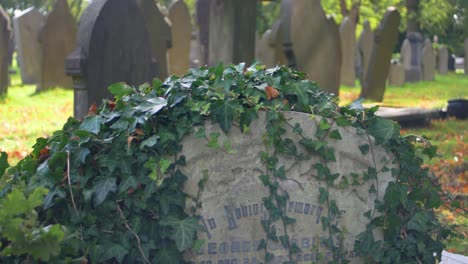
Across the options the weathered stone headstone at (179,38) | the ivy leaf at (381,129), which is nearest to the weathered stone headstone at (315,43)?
the weathered stone headstone at (179,38)

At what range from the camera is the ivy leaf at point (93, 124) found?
3.66 m

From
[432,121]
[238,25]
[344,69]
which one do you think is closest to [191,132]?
[238,25]

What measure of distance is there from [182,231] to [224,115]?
0.56 metres

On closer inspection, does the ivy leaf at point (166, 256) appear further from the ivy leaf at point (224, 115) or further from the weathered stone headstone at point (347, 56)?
the weathered stone headstone at point (347, 56)

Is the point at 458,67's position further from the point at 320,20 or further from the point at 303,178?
the point at 303,178

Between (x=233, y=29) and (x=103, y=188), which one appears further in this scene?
(x=233, y=29)

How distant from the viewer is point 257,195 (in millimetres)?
3840

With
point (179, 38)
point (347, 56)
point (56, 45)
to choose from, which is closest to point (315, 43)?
point (179, 38)

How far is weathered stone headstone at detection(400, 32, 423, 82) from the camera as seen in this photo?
26.5 m

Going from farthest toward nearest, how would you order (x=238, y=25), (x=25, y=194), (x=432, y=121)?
(x=432, y=121) → (x=238, y=25) → (x=25, y=194)

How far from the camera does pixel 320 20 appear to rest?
12055mm

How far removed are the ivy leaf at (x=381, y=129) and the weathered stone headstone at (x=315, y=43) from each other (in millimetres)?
7304

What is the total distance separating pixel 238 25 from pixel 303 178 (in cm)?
645

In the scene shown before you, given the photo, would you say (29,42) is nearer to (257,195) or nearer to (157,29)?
(157,29)
